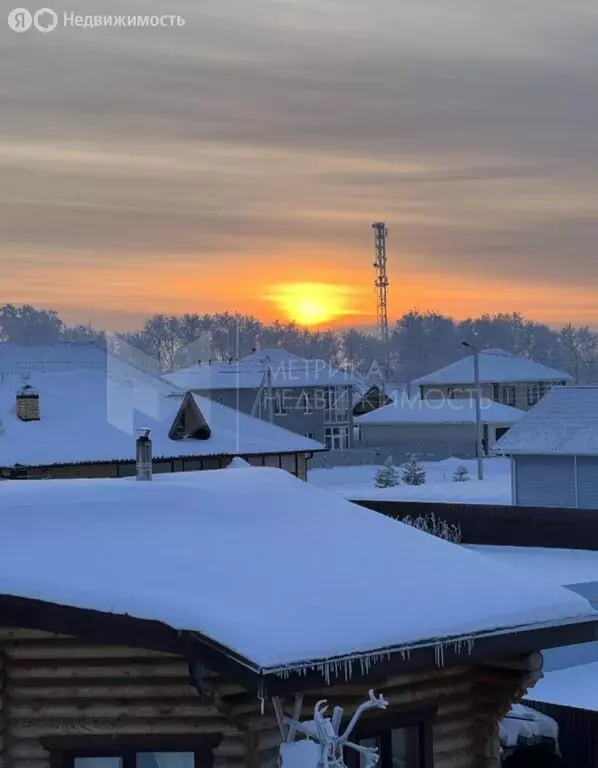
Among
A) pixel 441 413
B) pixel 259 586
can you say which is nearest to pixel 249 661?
pixel 259 586

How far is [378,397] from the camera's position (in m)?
74.8

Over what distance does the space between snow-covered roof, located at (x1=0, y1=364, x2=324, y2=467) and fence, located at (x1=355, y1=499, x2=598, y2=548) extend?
7.79 metres

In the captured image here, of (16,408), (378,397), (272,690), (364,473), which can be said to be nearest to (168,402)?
(16,408)

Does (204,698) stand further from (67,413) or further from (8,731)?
(67,413)

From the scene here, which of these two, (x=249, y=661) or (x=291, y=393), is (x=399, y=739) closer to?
(x=249, y=661)

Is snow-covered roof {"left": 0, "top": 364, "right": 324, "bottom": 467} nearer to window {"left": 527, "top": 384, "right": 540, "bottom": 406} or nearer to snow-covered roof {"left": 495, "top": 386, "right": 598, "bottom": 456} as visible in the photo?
snow-covered roof {"left": 495, "top": 386, "right": 598, "bottom": 456}

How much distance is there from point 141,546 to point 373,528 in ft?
7.45

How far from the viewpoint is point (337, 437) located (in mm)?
67375

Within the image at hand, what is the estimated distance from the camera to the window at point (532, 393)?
7175 centimetres

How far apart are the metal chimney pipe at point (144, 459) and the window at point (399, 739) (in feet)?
11.3

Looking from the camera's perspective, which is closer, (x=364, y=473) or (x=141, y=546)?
(x=141, y=546)

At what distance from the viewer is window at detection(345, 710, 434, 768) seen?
8.22 meters

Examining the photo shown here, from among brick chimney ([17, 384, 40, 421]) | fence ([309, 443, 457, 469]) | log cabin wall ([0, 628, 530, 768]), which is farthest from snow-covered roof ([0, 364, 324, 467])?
log cabin wall ([0, 628, 530, 768])

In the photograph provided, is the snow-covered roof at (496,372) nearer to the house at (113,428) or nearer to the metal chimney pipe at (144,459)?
the house at (113,428)
